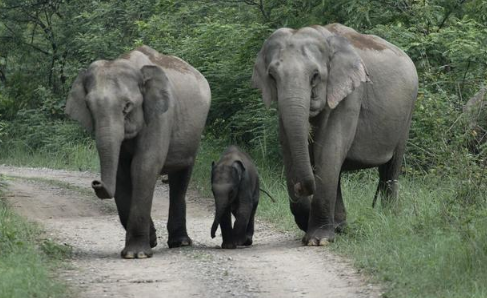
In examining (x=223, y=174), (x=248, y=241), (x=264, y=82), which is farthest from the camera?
(x=248, y=241)

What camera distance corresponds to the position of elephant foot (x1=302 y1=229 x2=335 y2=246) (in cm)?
1240

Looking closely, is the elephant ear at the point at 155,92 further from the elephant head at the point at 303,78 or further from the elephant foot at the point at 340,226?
→ the elephant foot at the point at 340,226

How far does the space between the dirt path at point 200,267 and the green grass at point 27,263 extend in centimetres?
22

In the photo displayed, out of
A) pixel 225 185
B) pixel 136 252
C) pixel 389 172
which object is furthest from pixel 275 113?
pixel 136 252

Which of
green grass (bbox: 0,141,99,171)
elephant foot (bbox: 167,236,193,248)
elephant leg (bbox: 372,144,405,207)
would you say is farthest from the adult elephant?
green grass (bbox: 0,141,99,171)

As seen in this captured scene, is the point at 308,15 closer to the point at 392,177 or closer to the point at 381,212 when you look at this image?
the point at 392,177

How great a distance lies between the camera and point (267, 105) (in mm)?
12148

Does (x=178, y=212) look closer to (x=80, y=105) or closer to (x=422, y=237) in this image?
(x=80, y=105)

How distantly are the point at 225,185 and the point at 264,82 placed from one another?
1.25 m

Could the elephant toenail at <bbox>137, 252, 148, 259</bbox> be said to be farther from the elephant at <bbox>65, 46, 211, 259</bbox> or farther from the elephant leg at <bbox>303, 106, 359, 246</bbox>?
the elephant leg at <bbox>303, 106, 359, 246</bbox>

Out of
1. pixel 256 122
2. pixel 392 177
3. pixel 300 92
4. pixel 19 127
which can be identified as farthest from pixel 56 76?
pixel 300 92

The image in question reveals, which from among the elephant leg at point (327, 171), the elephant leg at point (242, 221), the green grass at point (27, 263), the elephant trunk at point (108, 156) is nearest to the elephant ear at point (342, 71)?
the elephant leg at point (327, 171)

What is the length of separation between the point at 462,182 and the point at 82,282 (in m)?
3.72

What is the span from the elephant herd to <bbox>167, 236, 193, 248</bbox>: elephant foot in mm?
13
